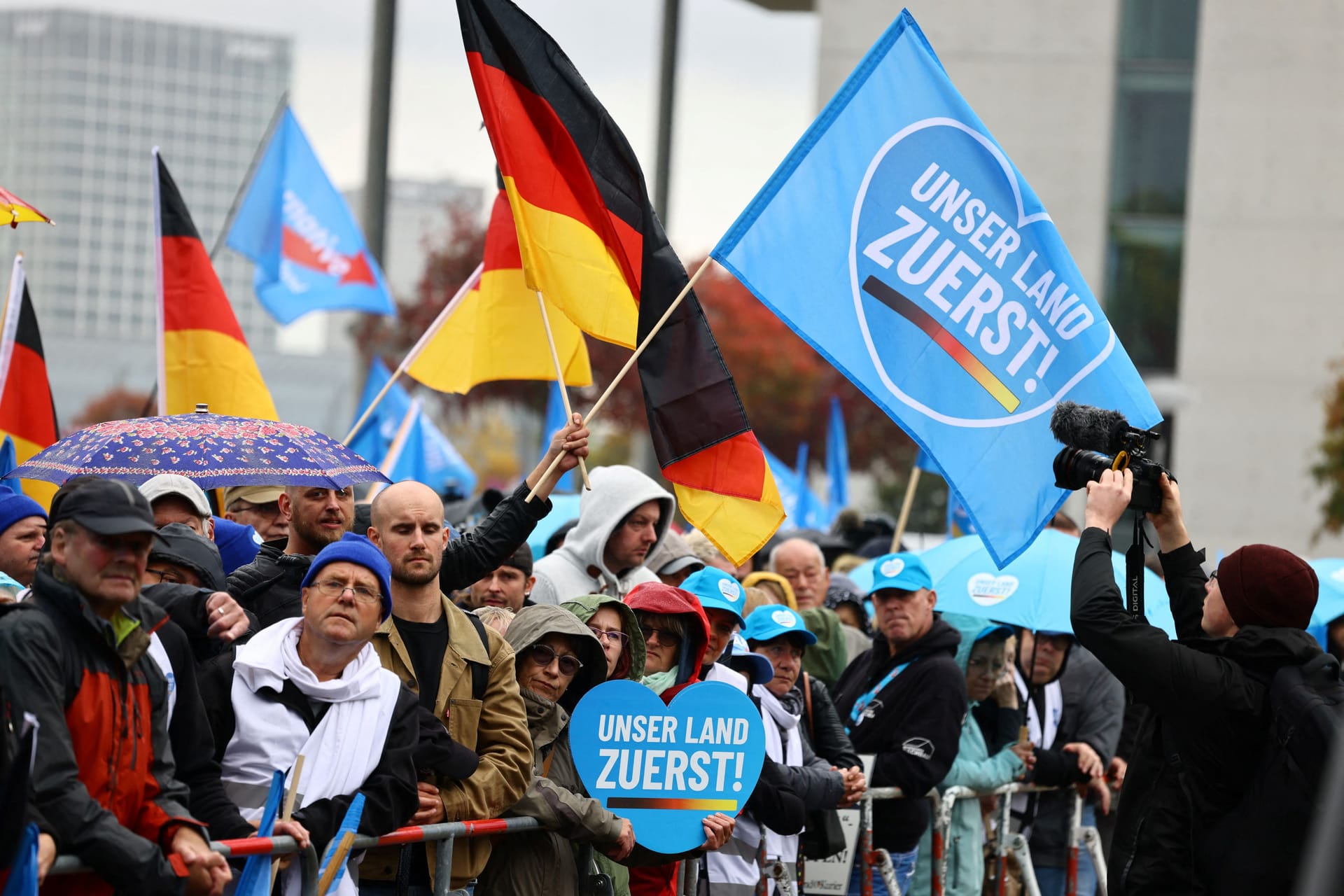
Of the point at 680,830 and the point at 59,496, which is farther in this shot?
the point at 680,830

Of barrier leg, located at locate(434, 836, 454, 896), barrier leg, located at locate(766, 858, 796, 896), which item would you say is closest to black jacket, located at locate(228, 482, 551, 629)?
barrier leg, located at locate(434, 836, 454, 896)

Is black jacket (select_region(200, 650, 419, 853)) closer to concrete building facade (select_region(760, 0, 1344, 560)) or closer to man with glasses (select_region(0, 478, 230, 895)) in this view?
man with glasses (select_region(0, 478, 230, 895))

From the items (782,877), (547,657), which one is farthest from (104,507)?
(782,877)

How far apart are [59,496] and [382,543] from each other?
146 centimetres

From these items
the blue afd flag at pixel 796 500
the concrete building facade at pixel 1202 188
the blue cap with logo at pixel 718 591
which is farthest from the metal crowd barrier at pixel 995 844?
the concrete building facade at pixel 1202 188

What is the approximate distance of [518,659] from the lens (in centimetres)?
587

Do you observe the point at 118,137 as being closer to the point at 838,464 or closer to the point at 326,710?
the point at 838,464

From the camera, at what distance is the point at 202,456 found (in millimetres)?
5727

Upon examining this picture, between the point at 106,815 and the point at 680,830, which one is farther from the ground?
the point at 106,815

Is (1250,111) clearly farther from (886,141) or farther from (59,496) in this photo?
(59,496)

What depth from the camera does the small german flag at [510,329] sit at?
8164 mm

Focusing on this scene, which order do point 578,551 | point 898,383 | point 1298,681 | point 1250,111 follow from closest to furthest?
point 1298,681 → point 898,383 → point 578,551 → point 1250,111

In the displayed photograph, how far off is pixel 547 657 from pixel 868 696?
228 centimetres

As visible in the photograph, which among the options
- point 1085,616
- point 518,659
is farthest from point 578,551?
point 1085,616
